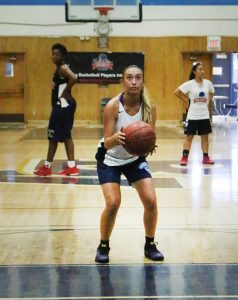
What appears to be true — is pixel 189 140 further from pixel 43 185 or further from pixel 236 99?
pixel 236 99

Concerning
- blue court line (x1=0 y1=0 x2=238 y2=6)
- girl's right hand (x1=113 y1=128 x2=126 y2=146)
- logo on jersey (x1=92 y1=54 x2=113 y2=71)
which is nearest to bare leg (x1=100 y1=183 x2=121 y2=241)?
girl's right hand (x1=113 y1=128 x2=126 y2=146)

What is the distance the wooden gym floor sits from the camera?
3.92 meters

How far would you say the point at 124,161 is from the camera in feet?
14.9

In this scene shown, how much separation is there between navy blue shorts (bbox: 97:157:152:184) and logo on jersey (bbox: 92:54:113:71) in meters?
14.5

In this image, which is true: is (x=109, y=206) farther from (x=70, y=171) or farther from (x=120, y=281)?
(x=70, y=171)

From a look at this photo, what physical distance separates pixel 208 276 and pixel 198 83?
19.4ft

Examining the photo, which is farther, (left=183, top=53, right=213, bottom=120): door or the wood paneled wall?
(left=183, top=53, right=213, bottom=120): door

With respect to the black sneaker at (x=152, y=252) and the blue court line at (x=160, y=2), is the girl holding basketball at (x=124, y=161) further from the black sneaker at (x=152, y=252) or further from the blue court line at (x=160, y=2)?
the blue court line at (x=160, y=2)

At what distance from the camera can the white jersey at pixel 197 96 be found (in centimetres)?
964

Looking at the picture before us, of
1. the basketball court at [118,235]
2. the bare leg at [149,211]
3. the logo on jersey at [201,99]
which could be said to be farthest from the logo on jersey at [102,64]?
the bare leg at [149,211]

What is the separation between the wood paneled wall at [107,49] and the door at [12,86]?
7.9 inches

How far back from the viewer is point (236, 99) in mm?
23078

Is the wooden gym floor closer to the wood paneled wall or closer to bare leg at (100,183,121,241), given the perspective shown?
bare leg at (100,183,121,241)

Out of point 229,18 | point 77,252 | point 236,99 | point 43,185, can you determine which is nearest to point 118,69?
point 229,18
